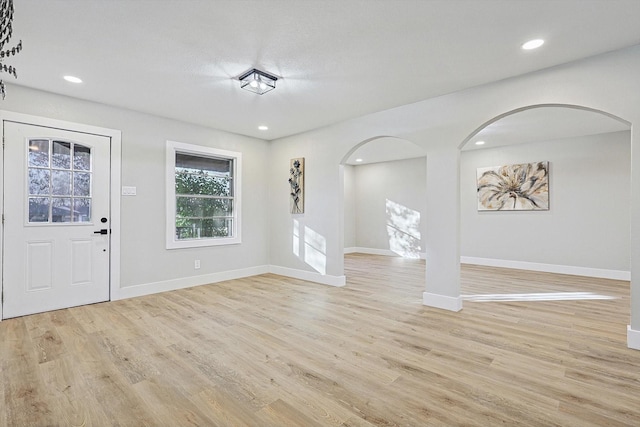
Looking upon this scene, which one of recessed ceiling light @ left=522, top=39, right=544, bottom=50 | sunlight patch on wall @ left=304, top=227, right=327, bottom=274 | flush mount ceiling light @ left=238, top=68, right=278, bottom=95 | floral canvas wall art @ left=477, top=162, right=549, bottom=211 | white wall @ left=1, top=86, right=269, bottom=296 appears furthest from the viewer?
floral canvas wall art @ left=477, top=162, right=549, bottom=211

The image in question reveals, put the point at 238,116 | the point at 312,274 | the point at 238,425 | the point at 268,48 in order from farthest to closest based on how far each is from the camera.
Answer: the point at 312,274 → the point at 238,116 → the point at 268,48 → the point at 238,425

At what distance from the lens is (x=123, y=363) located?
2.31m

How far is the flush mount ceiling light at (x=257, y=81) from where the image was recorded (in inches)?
117

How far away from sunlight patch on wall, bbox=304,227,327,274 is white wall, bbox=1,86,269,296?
1.33m

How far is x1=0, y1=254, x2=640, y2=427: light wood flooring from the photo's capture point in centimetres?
175

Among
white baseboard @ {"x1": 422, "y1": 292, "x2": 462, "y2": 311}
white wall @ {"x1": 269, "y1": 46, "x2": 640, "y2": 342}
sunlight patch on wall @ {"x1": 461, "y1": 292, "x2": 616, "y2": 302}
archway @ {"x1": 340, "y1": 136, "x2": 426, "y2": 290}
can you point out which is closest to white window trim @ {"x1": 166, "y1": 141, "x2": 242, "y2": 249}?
white wall @ {"x1": 269, "y1": 46, "x2": 640, "y2": 342}

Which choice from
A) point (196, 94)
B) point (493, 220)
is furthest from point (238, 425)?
point (493, 220)

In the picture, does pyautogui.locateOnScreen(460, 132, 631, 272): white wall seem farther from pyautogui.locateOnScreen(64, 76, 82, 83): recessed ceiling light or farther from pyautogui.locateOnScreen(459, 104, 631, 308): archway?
pyautogui.locateOnScreen(64, 76, 82, 83): recessed ceiling light

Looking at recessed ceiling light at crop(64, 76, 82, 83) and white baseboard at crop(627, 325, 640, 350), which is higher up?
recessed ceiling light at crop(64, 76, 82, 83)

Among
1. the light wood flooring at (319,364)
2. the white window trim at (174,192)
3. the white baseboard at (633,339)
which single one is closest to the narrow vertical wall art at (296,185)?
the white window trim at (174,192)

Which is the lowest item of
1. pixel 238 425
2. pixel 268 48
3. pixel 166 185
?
pixel 238 425

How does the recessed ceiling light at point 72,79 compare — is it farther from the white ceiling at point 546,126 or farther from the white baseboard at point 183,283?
the white ceiling at point 546,126

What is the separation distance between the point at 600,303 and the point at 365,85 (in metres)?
3.97

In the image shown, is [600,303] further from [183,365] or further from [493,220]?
[183,365]
